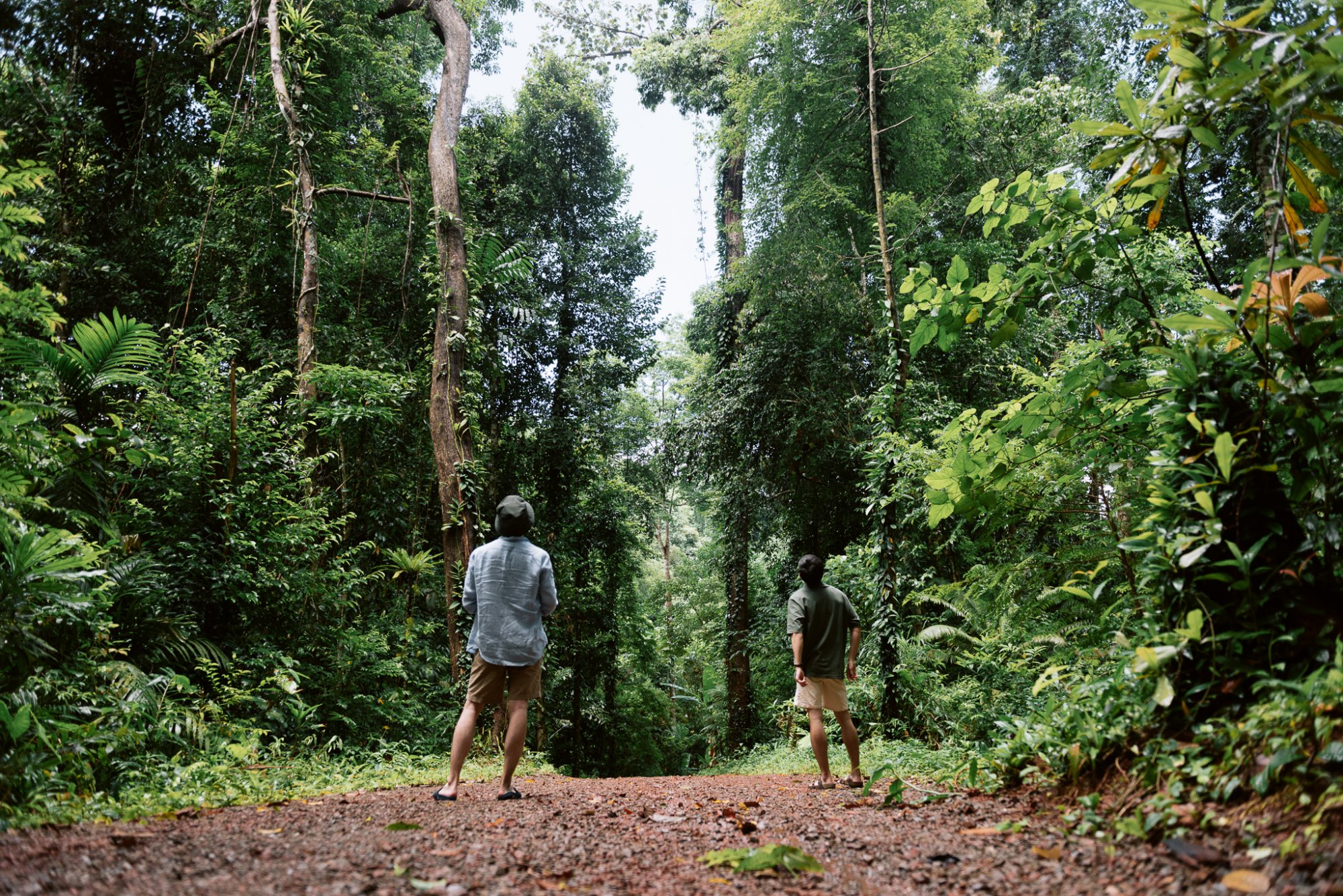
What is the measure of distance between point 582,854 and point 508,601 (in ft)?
6.91

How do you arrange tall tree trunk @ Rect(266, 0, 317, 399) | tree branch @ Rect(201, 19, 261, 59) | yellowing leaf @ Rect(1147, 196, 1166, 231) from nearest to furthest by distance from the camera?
yellowing leaf @ Rect(1147, 196, 1166, 231), tall tree trunk @ Rect(266, 0, 317, 399), tree branch @ Rect(201, 19, 261, 59)

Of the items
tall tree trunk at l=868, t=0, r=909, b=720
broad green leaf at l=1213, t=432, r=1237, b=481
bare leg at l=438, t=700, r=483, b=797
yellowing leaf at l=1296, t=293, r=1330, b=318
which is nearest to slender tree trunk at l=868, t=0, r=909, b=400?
tall tree trunk at l=868, t=0, r=909, b=720

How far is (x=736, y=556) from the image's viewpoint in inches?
664

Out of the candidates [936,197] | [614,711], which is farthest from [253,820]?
[614,711]

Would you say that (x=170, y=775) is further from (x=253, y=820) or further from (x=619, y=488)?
(x=619, y=488)

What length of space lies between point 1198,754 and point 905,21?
13.7 meters

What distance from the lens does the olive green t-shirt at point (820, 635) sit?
5.62 meters

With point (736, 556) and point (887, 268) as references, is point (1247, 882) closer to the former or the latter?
point (887, 268)

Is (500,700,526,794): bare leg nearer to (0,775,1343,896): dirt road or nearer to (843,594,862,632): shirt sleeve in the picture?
(0,775,1343,896): dirt road

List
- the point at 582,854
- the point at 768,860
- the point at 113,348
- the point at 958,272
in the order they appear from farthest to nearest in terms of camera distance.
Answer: the point at 113,348
the point at 958,272
the point at 582,854
the point at 768,860

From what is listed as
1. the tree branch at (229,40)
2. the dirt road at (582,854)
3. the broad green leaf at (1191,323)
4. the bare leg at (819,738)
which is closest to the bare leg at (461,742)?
the dirt road at (582,854)

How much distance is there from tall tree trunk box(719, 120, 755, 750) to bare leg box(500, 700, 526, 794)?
1144 centimetres

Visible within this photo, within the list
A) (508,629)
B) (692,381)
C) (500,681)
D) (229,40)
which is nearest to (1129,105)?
(508,629)

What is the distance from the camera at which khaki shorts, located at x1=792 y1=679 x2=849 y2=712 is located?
5.55 metres
